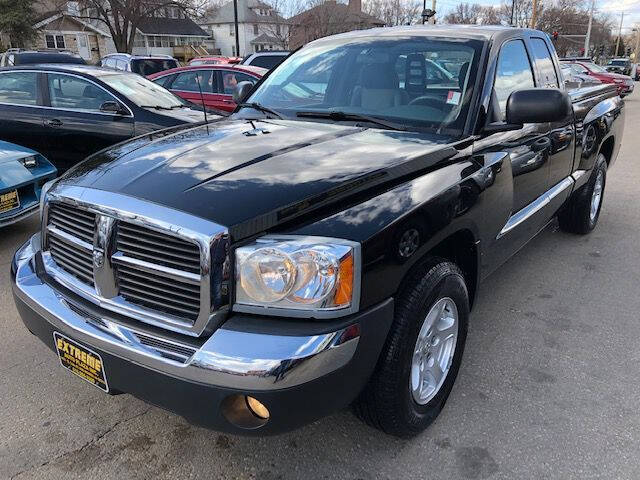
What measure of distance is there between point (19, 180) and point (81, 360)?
3370 millimetres

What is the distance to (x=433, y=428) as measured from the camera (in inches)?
102

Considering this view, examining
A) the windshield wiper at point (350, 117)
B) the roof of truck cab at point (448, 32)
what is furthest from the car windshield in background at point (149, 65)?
the windshield wiper at point (350, 117)

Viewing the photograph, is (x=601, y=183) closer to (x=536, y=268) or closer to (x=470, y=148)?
(x=536, y=268)

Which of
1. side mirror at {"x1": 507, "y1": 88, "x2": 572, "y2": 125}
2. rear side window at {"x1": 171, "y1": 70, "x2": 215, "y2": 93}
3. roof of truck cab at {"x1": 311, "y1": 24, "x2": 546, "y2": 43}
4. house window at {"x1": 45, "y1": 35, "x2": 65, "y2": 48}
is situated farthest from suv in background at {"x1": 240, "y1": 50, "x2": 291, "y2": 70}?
house window at {"x1": 45, "y1": 35, "x2": 65, "y2": 48}

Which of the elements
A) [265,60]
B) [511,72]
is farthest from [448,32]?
[265,60]

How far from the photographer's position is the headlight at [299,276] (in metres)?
1.87

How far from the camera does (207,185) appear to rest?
2072 mm

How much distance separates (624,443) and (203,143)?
7.90ft

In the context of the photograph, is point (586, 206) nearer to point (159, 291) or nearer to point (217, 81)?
point (159, 291)

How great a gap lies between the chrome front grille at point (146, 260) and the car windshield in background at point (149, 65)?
1509cm

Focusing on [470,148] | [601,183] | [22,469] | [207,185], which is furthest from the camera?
[601,183]

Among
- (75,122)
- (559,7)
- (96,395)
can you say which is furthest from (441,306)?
(559,7)

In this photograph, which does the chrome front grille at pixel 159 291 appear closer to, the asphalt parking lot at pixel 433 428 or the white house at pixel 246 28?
the asphalt parking lot at pixel 433 428

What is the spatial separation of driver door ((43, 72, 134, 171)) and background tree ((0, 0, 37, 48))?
34944 mm
